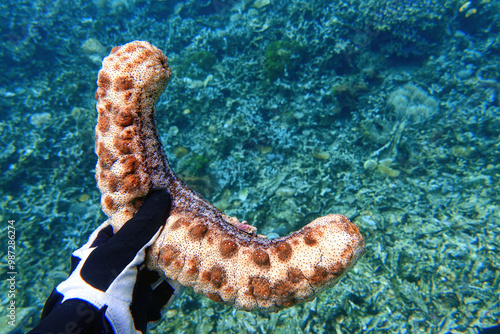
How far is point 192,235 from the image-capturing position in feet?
4.62

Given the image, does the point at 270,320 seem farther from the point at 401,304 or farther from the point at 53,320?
the point at 53,320

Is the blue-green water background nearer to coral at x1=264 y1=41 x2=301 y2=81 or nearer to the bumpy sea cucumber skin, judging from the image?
coral at x1=264 y1=41 x2=301 y2=81

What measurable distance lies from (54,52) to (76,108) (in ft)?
14.3

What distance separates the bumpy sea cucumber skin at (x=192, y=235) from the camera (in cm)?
134

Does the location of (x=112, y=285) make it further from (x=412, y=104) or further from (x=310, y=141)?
(x=412, y=104)

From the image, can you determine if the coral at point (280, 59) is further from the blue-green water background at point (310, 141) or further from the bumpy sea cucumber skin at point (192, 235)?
the bumpy sea cucumber skin at point (192, 235)

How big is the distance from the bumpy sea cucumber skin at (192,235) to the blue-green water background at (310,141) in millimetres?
2565

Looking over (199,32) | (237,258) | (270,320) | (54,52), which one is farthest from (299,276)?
(54,52)

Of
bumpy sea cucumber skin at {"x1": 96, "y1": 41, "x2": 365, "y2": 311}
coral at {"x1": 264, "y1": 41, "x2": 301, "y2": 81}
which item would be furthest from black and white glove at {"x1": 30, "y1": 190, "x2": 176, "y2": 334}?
coral at {"x1": 264, "y1": 41, "x2": 301, "y2": 81}

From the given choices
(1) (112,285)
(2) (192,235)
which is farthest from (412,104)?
(1) (112,285)

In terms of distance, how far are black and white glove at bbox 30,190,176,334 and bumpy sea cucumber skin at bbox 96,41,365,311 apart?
0.10 m

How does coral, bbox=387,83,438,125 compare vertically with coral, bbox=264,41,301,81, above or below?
below

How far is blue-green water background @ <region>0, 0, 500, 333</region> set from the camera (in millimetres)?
3602

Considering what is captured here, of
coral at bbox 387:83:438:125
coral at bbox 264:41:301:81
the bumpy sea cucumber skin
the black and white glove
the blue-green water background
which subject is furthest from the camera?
coral at bbox 264:41:301:81
